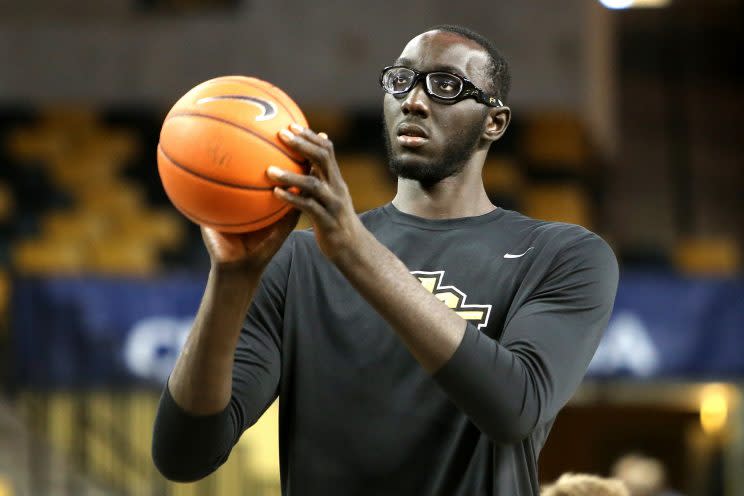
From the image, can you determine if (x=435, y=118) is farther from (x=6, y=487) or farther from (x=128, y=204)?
(x=128, y=204)

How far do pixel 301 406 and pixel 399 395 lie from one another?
0.69ft

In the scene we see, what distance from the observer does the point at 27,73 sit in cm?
1141

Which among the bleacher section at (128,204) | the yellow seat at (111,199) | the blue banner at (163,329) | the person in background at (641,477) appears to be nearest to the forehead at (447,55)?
the person in background at (641,477)

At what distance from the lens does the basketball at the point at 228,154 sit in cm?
216

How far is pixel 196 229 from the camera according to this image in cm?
1183

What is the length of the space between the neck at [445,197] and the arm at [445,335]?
17.6 inches

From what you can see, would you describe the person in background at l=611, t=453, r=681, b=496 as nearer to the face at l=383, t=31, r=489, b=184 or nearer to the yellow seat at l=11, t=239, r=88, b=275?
the yellow seat at l=11, t=239, r=88, b=275

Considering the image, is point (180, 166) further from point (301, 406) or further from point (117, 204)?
point (117, 204)

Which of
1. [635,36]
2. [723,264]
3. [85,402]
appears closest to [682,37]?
[635,36]

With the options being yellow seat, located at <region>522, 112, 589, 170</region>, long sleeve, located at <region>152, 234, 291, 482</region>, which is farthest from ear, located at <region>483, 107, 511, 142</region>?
yellow seat, located at <region>522, 112, 589, 170</region>

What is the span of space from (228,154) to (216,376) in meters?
0.43

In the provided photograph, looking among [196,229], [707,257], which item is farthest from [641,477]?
[707,257]

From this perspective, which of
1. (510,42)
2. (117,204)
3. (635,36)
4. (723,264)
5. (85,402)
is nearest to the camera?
(85,402)

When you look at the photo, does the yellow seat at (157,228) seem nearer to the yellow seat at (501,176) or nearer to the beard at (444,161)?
the yellow seat at (501,176)
